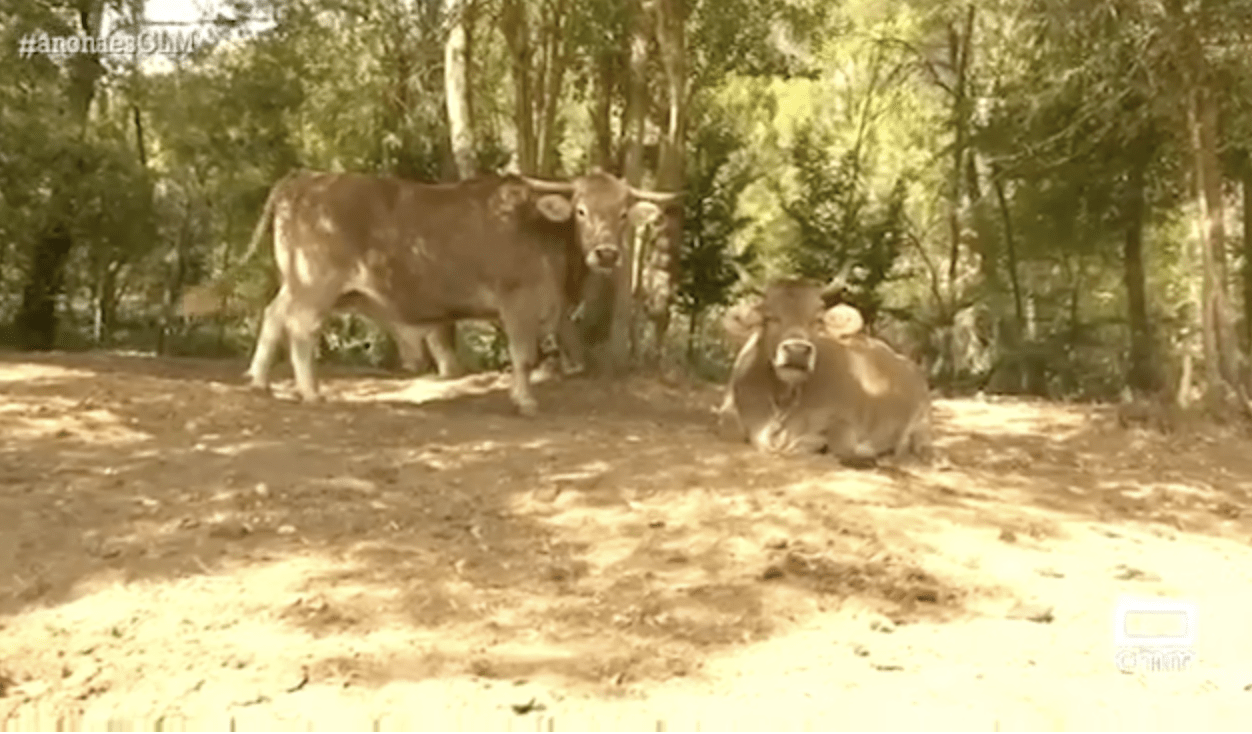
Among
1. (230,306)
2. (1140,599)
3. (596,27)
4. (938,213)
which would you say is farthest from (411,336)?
(938,213)

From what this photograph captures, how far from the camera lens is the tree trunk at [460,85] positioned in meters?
14.5

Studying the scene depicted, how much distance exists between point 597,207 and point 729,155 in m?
9.95

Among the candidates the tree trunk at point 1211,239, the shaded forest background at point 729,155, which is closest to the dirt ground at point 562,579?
the tree trunk at point 1211,239

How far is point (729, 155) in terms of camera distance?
831 inches

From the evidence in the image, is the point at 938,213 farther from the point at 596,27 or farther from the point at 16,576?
the point at 16,576

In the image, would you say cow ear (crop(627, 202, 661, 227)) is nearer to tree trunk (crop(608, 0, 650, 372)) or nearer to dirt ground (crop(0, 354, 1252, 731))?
tree trunk (crop(608, 0, 650, 372))

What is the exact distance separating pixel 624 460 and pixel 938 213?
17.3 meters

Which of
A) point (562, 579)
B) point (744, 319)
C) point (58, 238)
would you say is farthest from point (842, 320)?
point (58, 238)

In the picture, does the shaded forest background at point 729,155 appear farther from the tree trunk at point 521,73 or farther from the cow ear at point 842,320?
the cow ear at point 842,320

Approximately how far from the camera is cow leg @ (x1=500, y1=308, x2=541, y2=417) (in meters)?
11.5

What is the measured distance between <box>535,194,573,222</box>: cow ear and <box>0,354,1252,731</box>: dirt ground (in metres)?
1.86

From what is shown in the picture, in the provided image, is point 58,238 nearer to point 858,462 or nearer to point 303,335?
point 303,335

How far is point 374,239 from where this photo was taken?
458 inches

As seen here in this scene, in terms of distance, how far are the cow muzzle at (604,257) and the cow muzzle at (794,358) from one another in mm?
1961
